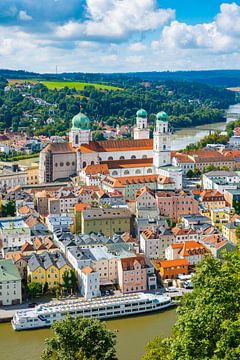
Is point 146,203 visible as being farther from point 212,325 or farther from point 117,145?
point 212,325

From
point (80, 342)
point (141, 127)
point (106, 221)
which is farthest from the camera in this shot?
point (141, 127)

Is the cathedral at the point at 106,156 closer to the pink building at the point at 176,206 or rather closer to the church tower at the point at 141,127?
the church tower at the point at 141,127

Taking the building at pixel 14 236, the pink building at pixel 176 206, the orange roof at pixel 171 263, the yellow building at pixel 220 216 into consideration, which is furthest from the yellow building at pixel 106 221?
the yellow building at pixel 220 216

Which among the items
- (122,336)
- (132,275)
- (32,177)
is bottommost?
(122,336)

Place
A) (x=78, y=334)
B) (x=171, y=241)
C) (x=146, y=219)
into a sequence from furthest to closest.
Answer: (x=146, y=219), (x=171, y=241), (x=78, y=334)

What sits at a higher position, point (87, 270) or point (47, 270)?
point (87, 270)

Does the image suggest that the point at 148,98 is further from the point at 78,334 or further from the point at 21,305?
the point at 78,334

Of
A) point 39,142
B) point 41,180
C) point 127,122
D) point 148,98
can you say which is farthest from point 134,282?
point 148,98

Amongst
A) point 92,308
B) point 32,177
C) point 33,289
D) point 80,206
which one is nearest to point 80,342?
point 92,308
